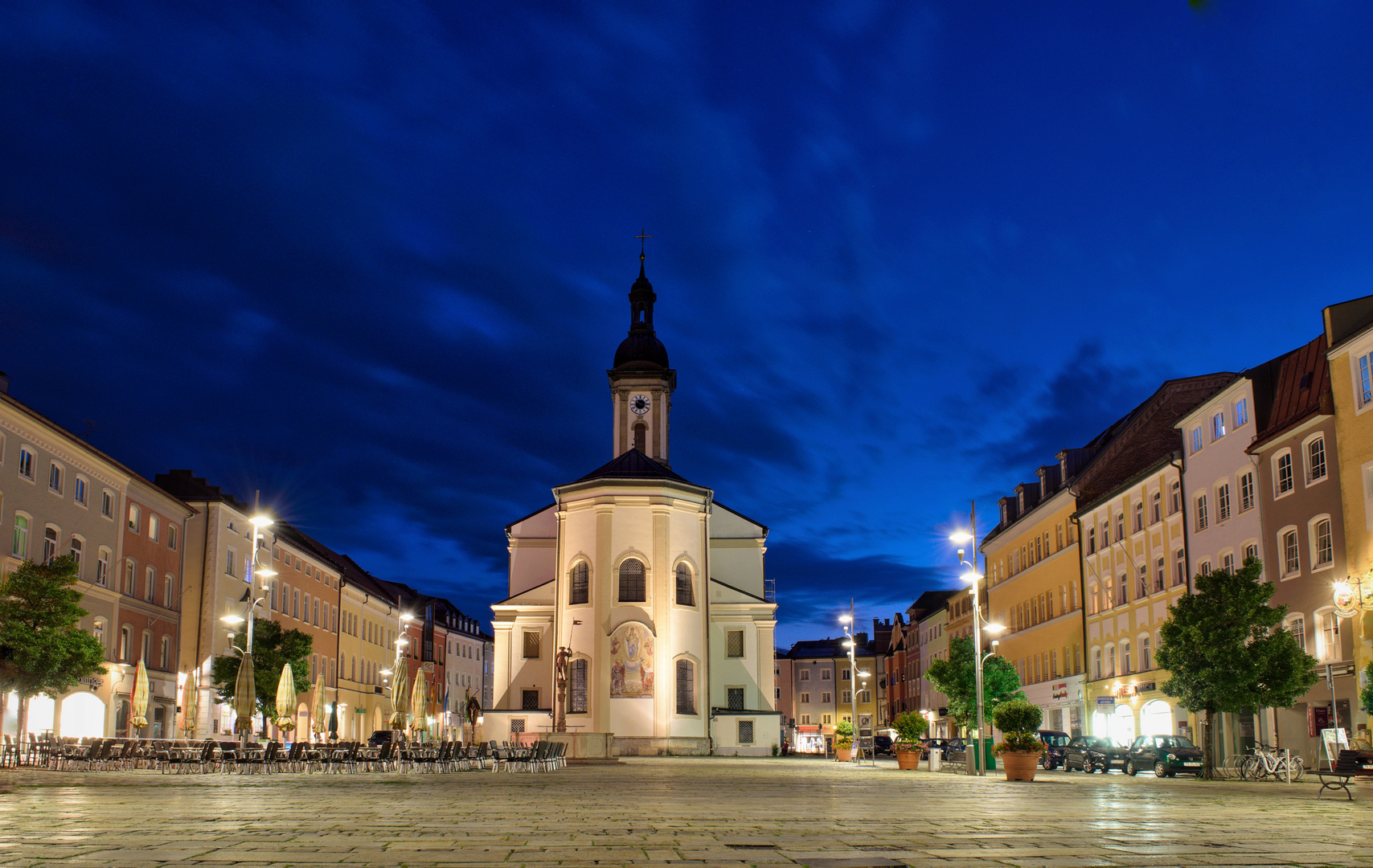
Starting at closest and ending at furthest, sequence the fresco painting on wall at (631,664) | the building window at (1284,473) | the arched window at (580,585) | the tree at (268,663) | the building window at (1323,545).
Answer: the building window at (1323,545), the building window at (1284,473), the tree at (268,663), the fresco painting on wall at (631,664), the arched window at (580,585)

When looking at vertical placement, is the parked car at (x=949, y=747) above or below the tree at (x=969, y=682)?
below

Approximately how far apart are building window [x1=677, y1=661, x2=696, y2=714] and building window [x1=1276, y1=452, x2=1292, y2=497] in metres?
30.4

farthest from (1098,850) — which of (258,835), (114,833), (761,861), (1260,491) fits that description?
(1260,491)

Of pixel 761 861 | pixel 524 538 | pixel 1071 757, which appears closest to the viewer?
pixel 761 861

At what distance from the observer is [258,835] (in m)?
11.4

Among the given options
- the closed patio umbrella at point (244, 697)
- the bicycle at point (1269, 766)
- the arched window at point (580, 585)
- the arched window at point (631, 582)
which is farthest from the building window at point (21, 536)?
the bicycle at point (1269, 766)

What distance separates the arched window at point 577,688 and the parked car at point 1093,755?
946 inches

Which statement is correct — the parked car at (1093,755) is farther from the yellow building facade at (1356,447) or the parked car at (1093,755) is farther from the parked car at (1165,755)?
the yellow building facade at (1356,447)

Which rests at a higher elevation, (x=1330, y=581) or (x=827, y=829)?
(x=1330, y=581)

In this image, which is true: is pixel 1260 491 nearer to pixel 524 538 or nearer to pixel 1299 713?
pixel 1299 713

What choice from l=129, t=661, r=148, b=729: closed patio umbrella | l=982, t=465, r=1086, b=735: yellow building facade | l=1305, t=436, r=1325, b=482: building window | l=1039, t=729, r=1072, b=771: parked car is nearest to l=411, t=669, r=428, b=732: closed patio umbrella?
l=129, t=661, r=148, b=729: closed patio umbrella

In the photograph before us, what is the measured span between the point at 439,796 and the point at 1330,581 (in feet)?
85.2

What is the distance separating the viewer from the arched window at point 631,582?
60000 mm

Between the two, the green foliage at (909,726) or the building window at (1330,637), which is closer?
the building window at (1330,637)
